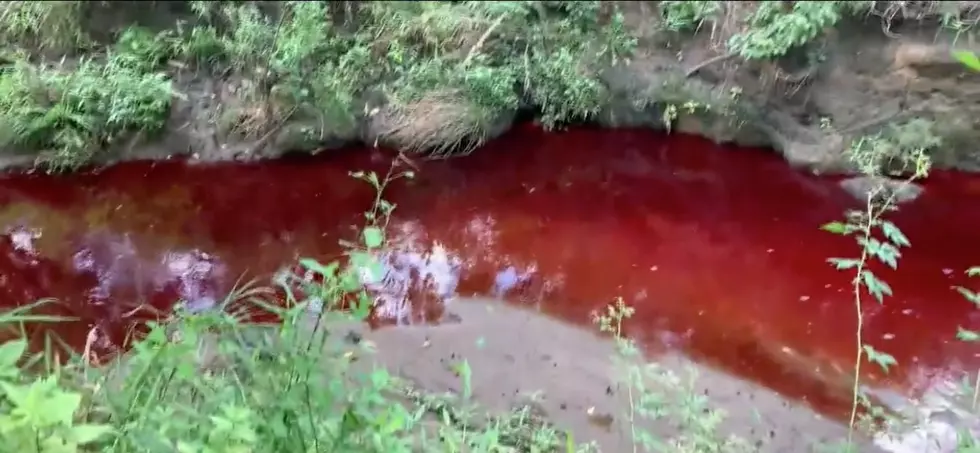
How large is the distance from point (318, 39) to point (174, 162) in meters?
1.49

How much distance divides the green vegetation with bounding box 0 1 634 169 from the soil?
2395 millimetres

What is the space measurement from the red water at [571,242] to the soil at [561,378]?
18cm

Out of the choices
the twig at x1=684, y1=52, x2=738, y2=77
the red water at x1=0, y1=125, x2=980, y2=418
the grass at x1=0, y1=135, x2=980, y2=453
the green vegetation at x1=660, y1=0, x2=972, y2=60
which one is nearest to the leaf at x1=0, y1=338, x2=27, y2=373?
the grass at x1=0, y1=135, x2=980, y2=453

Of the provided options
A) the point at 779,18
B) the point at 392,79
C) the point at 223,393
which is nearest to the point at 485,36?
the point at 392,79

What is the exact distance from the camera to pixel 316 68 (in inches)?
231

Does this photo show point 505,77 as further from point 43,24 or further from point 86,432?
point 86,432

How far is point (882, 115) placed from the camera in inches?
222

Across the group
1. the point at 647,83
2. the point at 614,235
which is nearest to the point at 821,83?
the point at 647,83

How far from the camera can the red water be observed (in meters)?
4.02

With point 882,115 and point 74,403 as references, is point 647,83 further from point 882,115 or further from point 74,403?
point 74,403

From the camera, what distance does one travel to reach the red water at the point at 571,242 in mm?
4016

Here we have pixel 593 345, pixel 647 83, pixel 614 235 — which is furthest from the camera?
pixel 647 83

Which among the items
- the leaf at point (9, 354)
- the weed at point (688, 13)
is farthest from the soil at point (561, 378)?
the weed at point (688, 13)

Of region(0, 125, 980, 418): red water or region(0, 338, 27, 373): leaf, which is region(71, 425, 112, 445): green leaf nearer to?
region(0, 338, 27, 373): leaf
